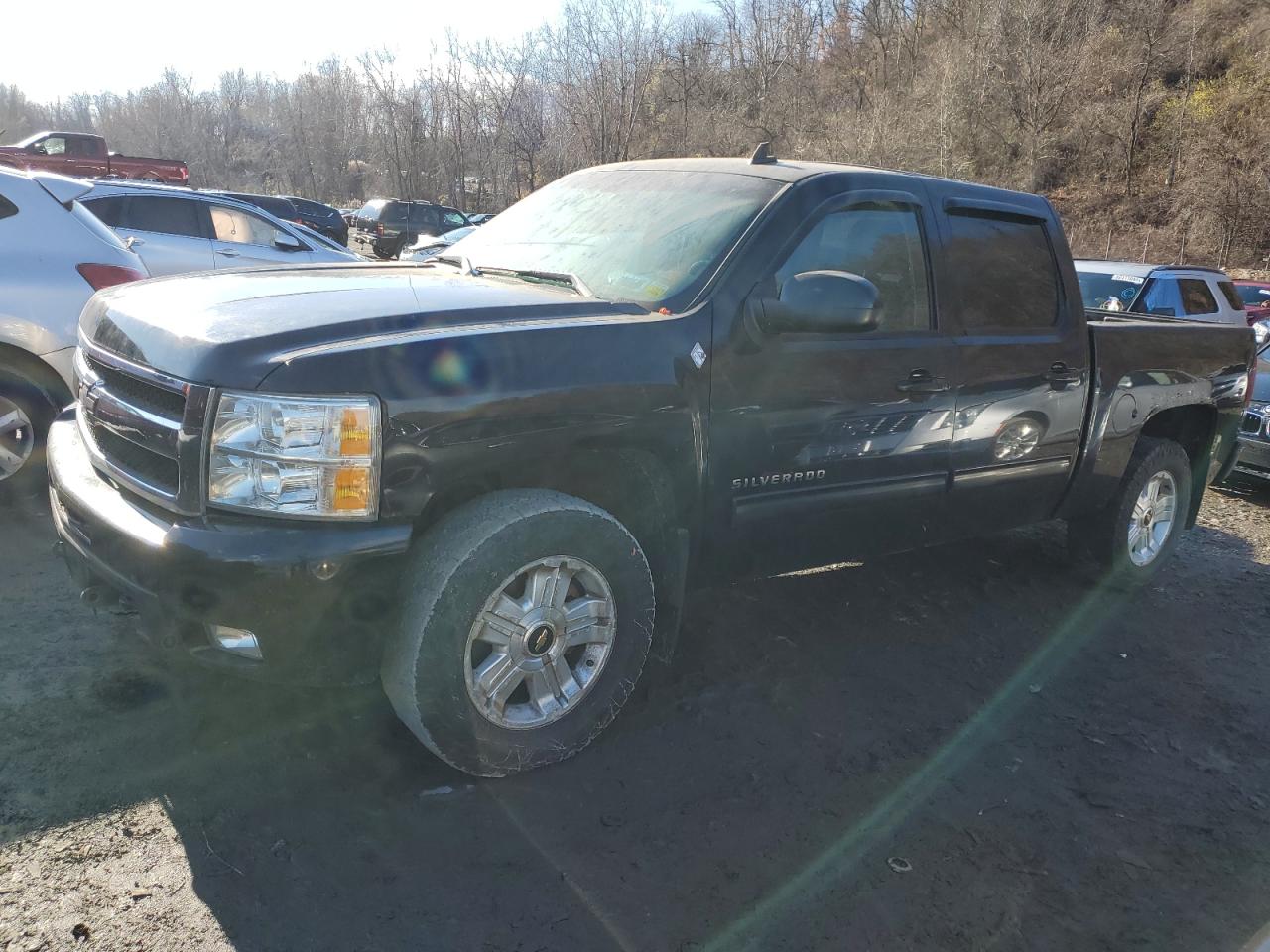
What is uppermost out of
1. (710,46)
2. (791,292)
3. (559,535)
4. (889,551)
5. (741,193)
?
(710,46)

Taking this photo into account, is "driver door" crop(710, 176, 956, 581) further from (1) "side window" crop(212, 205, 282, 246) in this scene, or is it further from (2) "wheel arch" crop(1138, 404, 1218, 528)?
(1) "side window" crop(212, 205, 282, 246)

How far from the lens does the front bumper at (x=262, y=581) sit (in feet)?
8.31

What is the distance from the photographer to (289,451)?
255 cm

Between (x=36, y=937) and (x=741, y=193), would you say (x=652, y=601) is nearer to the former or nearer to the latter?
(x=741, y=193)

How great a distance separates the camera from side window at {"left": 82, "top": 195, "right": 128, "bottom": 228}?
901 cm

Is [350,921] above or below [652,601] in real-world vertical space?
below

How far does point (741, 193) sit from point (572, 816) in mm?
2292

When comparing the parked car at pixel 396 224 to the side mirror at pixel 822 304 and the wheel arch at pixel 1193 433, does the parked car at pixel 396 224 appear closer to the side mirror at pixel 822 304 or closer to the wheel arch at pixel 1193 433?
the wheel arch at pixel 1193 433

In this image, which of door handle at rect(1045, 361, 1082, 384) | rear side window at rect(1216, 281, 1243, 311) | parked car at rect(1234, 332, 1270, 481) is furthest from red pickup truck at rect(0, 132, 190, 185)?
door handle at rect(1045, 361, 1082, 384)

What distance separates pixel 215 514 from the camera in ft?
8.52

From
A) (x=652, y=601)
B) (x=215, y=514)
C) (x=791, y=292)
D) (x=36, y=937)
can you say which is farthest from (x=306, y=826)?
(x=791, y=292)

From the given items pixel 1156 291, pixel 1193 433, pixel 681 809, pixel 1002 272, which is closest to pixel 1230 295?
pixel 1156 291

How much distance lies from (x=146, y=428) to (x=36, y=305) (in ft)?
9.45

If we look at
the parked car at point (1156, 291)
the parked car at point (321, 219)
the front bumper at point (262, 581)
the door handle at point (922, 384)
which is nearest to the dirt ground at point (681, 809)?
the front bumper at point (262, 581)
